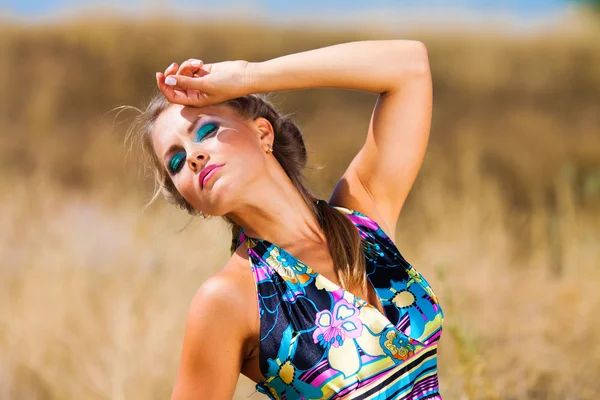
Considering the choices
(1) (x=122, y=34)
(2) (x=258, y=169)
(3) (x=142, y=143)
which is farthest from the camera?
(1) (x=122, y=34)

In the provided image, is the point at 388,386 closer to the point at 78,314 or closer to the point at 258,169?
the point at 258,169

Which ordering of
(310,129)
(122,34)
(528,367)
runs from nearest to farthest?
1. (528,367)
2. (310,129)
3. (122,34)

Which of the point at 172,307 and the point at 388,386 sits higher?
the point at 388,386

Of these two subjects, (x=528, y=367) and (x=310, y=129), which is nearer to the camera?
(x=528, y=367)

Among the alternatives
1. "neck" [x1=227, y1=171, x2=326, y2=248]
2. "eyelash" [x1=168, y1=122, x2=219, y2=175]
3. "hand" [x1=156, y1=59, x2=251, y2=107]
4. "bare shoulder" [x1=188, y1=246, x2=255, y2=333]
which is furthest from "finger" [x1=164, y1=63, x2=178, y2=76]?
"bare shoulder" [x1=188, y1=246, x2=255, y2=333]

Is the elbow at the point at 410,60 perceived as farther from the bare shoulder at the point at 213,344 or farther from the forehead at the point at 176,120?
the bare shoulder at the point at 213,344

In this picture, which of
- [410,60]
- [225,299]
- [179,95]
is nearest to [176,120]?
[179,95]

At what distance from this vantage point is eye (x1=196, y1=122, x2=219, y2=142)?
1.72 m

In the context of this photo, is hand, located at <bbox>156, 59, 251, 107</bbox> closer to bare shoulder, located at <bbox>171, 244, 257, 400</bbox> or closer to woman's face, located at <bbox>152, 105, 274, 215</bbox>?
woman's face, located at <bbox>152, 105, 274, 215</bbox>

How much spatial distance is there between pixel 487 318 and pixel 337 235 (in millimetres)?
3088

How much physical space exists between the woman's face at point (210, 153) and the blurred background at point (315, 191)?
0.33 metres

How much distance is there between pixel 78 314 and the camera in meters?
4.50

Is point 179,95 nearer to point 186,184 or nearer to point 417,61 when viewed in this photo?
point 186,184

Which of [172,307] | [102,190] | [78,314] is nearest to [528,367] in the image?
[172,307]
